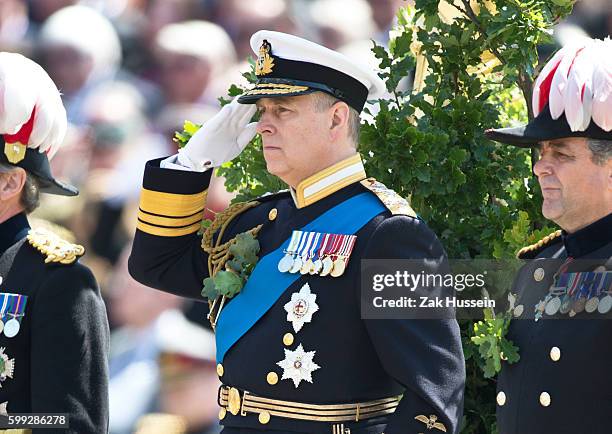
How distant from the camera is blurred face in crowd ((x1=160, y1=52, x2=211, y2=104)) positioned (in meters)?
5.95

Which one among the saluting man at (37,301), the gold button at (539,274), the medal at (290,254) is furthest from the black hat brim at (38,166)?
the gold button at (539,274)

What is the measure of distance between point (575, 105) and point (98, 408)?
62.7 inches

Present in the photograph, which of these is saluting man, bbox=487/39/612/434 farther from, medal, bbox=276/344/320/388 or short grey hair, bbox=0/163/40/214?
short grey hair, bbox=0/163/40/214

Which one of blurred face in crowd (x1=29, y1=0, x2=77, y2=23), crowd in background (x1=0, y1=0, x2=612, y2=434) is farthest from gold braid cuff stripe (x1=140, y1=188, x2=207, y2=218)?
blurred face in crowd (x1=29, y1=0, x2=77, y2=23)

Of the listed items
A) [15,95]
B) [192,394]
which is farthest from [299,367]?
[192,394]

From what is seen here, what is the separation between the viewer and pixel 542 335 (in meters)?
3.50

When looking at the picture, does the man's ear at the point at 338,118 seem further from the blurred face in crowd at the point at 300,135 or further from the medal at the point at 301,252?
the medal at the point at 301,252

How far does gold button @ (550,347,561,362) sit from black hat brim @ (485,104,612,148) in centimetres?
58

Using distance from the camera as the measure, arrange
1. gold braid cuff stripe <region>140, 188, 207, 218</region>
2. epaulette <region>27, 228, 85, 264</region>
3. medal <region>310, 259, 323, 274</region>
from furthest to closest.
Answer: gold braid cuff stripe <region>140, 188, 207, 218</region> < epaulette <region>27, 228, 85, 264</region> < medal <region>310, 259, 323, 274</region>

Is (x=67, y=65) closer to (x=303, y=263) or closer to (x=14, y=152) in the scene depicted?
(x=14, y=152)

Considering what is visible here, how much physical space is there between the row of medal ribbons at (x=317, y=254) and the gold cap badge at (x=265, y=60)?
531 millimetres

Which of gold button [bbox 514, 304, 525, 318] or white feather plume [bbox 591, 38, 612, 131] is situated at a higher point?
white feather plume [bbox 591, 38, 612, 131]

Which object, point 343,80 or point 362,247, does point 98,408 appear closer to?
point 362,247

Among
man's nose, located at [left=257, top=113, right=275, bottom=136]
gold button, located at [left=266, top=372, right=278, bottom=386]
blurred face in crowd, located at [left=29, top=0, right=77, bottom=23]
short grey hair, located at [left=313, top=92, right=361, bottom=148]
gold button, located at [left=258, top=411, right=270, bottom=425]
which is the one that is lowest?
gold button, located at [left=258, top=411, right=270, bottom=425]
